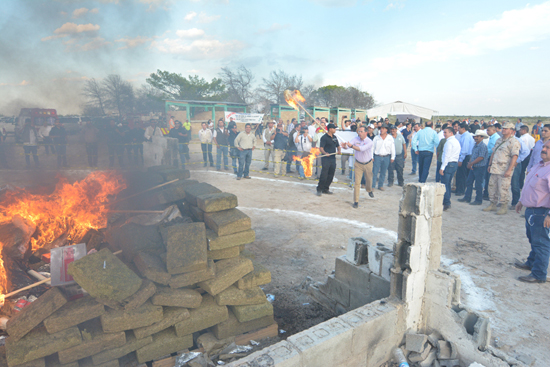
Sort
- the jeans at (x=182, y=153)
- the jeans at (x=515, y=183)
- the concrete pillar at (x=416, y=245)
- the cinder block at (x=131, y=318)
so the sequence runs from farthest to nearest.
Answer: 1. the jeans at (x=182, y=153)
2. the jeans at (x=515, y=183)
3. the concrete pillar at (x=416, y=245)
4. the cinder block at (x=131, y=318)

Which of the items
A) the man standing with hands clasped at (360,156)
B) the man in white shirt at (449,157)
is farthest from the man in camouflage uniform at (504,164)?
the man standing with hands clasped at (360,156)

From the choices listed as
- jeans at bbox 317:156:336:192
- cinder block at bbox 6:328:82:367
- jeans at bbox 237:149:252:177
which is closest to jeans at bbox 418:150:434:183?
jeans at bbox 317:156:336:192

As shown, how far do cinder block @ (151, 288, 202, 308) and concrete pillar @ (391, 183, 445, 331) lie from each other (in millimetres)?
2330

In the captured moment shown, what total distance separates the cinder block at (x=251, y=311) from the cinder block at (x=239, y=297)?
0.16 ft

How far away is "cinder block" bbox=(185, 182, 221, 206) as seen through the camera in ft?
16.1

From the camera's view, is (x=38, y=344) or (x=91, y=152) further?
(x=91, y=152)

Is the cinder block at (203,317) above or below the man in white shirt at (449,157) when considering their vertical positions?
below

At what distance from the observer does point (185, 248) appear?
3.67 meters

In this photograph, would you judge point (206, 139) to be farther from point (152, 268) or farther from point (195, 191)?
point (152, 268)

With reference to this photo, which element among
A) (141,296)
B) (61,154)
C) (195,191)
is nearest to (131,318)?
(141,296)

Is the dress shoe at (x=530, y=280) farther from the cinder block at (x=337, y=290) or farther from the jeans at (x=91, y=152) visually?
the jeans at (x=91, y=152)

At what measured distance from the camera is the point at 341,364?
10.3ft

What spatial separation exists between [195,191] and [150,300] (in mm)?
1985

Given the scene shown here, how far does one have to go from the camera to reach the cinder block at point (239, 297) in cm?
379
